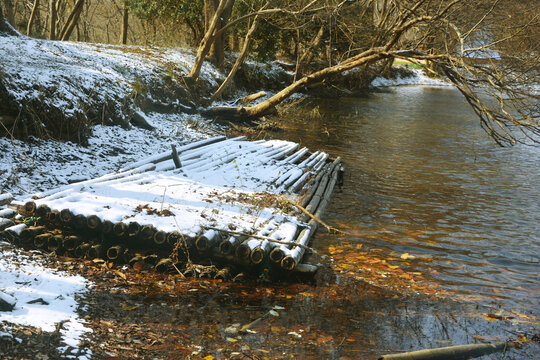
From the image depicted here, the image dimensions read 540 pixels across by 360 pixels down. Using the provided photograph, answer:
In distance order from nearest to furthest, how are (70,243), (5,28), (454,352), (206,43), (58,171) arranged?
(454,352) < (70,243) < (58,171) < (5,28) < (206,43)

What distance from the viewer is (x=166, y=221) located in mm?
6555

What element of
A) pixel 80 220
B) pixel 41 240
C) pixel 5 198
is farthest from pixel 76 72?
pixel 41 240

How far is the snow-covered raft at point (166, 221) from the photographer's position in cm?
634

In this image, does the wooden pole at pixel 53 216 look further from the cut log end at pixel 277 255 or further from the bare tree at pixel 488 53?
the bare tree at pixel 488 53

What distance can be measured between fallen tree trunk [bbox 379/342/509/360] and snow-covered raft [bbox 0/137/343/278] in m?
2.08

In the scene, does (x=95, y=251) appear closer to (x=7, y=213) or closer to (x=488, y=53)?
(x=7, y=213)

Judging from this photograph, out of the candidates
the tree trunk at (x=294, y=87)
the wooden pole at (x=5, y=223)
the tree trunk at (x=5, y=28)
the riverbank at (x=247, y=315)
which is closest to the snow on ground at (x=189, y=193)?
the wooden pole at (x=5, y=223)

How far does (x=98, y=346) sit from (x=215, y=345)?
3.47 ft

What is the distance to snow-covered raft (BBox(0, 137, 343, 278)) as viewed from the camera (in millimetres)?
6336

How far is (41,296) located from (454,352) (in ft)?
13.1

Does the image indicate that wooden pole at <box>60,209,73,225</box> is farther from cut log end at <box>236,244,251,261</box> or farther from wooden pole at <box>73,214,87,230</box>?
cut log end at <box>236,244,251,261</box>

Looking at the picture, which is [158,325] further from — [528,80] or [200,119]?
[200,119]

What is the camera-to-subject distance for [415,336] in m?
5.31

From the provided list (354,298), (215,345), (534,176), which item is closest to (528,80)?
(534,176)
